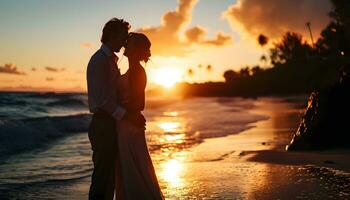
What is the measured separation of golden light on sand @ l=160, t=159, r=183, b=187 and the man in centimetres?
303

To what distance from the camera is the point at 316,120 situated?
11664 mm

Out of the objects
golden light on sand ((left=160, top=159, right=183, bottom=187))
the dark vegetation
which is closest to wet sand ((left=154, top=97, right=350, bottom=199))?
golden light on sand ((left=160, top=159, right=183, bottom=187))

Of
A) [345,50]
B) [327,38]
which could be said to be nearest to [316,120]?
[345,50]

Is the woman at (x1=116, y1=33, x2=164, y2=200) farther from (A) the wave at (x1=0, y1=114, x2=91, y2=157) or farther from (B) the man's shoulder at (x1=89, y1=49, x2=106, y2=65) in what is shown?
(A) the wave at (x1=0, y1=114, x2=91, y2=157)

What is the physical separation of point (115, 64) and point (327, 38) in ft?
257

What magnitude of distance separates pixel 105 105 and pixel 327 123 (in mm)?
8376

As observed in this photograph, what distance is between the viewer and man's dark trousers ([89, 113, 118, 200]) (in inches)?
194

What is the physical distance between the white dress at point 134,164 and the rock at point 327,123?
24.7 ft

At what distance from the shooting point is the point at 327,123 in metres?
11.7

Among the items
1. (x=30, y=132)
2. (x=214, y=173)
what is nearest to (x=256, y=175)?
(x=214, y=173)

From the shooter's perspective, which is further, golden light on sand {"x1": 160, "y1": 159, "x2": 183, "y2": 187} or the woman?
golden light on sand {"x1": 160, "y1": 159, "x2": 183, "y2": 187}

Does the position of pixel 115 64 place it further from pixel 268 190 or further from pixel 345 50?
pixel 345 50

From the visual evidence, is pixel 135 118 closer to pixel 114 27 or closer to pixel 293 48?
pixel 114 27

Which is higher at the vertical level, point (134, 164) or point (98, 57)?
point (98, 57)
